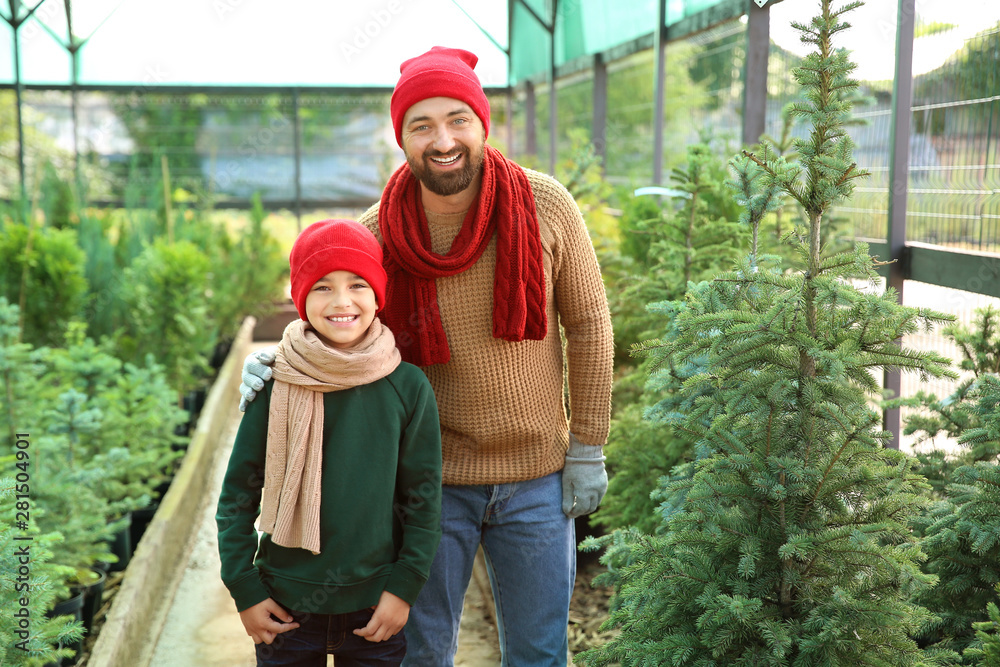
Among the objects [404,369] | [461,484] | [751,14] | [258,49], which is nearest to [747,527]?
[461,484]

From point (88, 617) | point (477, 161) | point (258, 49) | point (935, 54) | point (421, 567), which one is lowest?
point (88, 617)

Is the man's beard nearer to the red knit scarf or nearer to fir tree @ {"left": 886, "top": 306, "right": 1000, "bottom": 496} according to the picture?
the red knit scarf

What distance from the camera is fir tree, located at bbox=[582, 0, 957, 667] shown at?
1699 mm

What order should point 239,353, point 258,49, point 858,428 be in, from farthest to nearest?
1. point 258,49
2. point 239,353
3. point 858,428

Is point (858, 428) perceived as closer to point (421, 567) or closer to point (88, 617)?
point (421, 567)

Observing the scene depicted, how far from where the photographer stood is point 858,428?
173cm

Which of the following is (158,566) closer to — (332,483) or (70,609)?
(70,609)

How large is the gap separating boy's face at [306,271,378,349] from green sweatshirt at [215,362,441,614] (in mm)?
124

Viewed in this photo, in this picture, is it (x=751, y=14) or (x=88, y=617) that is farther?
(x=751, y=14)

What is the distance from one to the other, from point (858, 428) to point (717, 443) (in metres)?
0.30

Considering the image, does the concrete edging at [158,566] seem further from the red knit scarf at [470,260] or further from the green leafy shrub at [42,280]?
the red knit scarf at [470,260]

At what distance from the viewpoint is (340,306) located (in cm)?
180

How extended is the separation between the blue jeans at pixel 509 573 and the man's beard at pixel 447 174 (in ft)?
2.25

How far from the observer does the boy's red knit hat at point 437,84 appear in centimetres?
191
